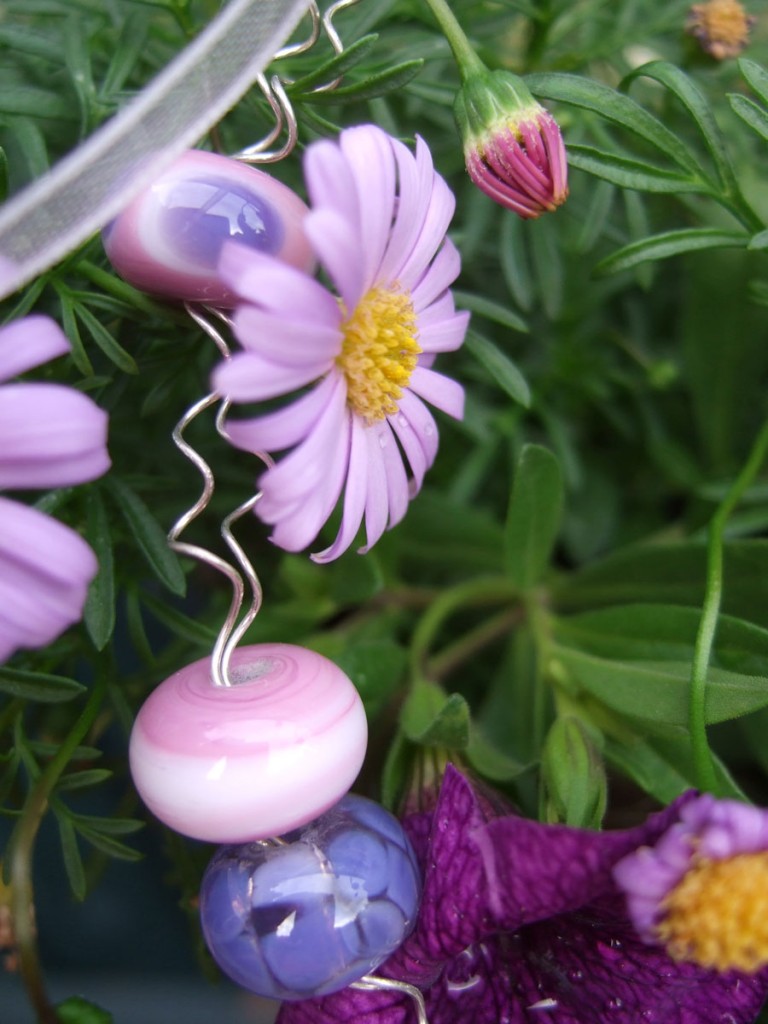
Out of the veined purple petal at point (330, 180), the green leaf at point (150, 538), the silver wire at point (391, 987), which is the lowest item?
the silver wire at point (391, 987)

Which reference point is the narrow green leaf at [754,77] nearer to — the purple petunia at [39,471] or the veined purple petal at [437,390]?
the veined purple petal at [437,390]

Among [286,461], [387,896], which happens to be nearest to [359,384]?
[286,461]

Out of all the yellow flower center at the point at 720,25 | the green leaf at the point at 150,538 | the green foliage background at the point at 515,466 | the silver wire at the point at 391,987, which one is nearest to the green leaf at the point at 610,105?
the green foliage background at the point at 515,466

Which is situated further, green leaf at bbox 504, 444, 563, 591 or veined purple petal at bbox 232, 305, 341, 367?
green leaf at bbox 504, 444, 563, 591

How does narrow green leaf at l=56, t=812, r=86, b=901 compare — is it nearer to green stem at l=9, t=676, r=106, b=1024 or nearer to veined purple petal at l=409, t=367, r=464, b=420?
green stem at l=9, t=676, r=106, b=1024

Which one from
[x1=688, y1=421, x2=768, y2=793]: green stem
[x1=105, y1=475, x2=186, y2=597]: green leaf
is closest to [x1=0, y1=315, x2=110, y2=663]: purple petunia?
[x1=105, y1=475, x2=186, y2=597]: green leaf

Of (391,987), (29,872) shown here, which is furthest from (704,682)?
(29,872)

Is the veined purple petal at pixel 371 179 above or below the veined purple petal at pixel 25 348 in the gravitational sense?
above

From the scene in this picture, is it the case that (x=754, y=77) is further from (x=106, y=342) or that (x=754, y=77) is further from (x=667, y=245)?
(x=106, y=342)
